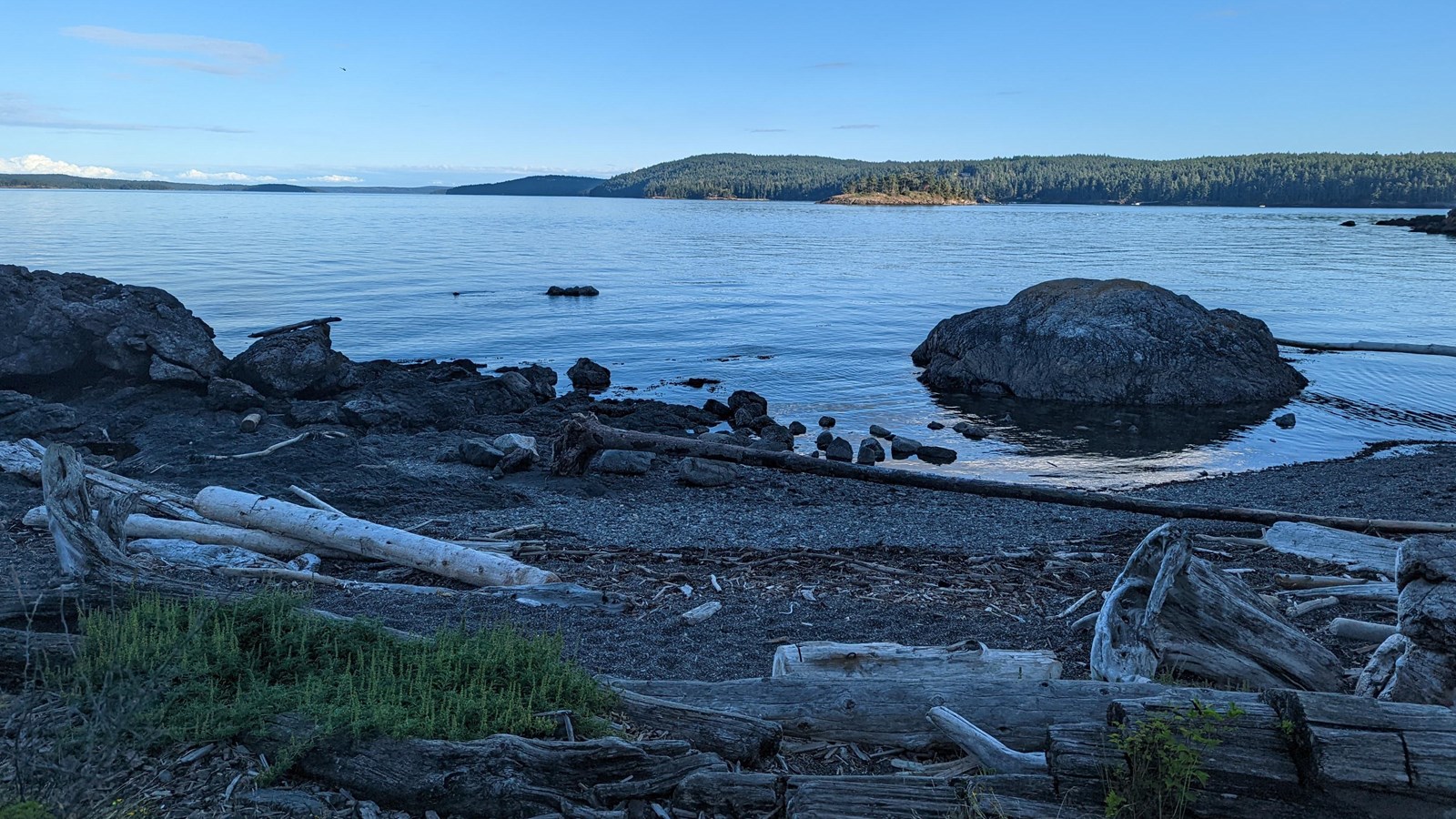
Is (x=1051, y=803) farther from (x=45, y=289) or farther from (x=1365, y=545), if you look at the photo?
(x=45, y=289)

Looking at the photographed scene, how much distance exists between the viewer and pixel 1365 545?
9.73m

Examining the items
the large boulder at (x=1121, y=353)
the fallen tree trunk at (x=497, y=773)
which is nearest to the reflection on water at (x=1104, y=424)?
the large boulder at (x=1121, y=353)

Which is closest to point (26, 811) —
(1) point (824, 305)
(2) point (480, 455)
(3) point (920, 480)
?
(3) point (920, 480)

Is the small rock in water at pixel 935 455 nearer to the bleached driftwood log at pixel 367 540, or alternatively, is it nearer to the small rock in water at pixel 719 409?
the small rock in water at pixel 719 409

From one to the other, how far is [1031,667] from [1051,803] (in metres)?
2.05

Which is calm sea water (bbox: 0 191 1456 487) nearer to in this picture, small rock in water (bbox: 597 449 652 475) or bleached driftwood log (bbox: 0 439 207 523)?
small rock in water (bbox: 597 449 652 475)

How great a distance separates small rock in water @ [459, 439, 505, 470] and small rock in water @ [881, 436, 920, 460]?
828 centimetres

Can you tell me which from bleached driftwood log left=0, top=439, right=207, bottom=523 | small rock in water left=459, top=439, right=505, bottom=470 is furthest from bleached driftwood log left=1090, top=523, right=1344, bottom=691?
small rock in water left=459, top=439, right=505, bottom=470

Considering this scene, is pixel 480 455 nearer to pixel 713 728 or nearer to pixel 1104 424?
pixel 713 728

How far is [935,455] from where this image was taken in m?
18.9

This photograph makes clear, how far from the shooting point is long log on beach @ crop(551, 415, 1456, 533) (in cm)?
1084

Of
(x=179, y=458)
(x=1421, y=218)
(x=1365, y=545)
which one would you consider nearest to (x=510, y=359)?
(x=179, y=458)

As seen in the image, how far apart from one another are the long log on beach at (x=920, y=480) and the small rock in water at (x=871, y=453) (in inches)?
160

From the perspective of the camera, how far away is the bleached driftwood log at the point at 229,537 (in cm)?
972
